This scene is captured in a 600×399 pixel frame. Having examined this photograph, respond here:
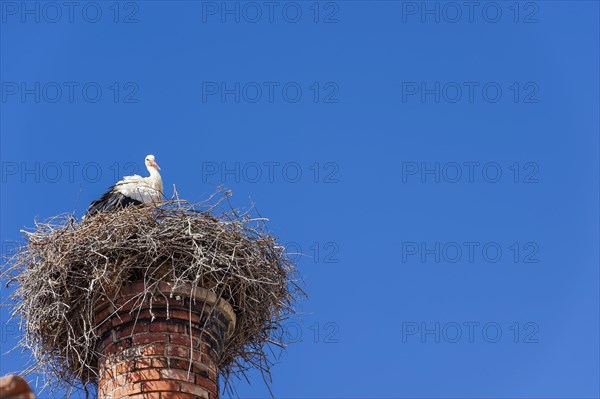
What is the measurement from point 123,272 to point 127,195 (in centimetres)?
304

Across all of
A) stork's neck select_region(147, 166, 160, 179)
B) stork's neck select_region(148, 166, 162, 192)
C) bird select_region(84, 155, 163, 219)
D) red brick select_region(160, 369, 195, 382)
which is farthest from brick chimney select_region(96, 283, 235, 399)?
stork's neck select_region(147, 166, 160, 179)

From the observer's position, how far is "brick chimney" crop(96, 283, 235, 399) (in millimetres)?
8688

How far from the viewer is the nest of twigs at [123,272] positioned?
30.6 ft

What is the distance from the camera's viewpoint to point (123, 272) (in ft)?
30.5

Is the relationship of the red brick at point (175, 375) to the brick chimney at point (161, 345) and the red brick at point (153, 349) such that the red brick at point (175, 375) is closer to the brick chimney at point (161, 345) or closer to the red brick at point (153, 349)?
the brick chimney at point (161, 345)

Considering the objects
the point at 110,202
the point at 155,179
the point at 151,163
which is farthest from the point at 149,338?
the point at 151,163

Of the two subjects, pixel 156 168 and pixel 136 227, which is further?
pixel 156 168

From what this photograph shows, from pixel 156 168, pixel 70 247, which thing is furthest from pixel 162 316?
pixel 156 168

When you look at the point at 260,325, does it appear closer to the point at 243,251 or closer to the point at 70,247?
the point at 243,251

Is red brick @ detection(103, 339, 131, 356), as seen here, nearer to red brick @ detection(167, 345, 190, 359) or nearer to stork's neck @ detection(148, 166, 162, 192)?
red brick @ detection(167, 345, 190, 359)

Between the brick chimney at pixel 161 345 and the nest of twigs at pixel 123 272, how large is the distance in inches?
4.0

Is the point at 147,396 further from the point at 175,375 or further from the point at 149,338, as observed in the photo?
the point at 149,338

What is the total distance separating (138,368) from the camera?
8.74 metres

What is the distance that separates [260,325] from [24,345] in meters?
2.16
